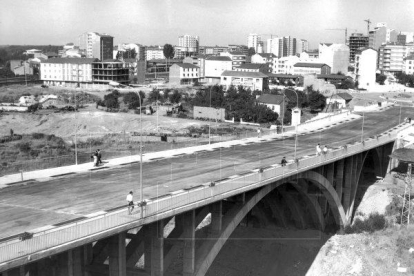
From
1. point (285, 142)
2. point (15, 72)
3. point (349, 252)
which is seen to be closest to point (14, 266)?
point (349, 252)

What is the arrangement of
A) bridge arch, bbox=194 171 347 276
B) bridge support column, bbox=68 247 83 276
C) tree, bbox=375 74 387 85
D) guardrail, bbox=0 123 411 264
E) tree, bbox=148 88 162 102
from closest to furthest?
guardrail, bbox=0 123 411 264, bridge support column, bbox=68 247 83 276, bridge arch, bbox=194 171 347 276, tree, bbox=148 88 162 102, tree, bbox=375 74 387 85

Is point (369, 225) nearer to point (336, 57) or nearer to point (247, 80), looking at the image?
point (247, 80)

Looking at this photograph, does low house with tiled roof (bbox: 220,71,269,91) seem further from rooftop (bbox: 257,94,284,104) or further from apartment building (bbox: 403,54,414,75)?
apartment building (bbox: 403,54,414,75)

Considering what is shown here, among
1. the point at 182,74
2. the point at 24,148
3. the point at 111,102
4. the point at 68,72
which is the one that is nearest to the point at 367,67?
the point at 182,74

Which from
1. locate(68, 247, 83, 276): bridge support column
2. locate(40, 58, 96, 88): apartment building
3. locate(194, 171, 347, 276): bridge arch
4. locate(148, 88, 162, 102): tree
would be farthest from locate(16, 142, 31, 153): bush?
locate(40, 58, 96, 88): apartment building

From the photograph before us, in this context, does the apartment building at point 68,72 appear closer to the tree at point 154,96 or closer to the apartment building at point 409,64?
the tree at point 154,96

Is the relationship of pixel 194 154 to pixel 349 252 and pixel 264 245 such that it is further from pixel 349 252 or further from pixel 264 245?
pixel 349 252
